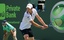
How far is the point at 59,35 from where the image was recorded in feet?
39.7

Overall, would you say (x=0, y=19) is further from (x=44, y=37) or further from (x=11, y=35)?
(x=44, y=37)

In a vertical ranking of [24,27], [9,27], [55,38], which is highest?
[24,27]

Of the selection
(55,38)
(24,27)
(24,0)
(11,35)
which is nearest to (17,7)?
(24,0)

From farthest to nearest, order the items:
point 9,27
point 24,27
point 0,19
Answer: point 0,19, point 9,27, point 24,27

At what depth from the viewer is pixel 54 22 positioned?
39.7 feet

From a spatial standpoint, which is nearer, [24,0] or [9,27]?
[9,27]

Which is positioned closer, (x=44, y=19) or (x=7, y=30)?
(x=7, y=30)

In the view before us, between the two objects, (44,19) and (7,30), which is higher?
(44,19)

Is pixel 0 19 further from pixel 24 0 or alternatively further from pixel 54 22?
pixel 54 22

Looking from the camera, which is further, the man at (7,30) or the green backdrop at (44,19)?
the green backdrop at (44,19)

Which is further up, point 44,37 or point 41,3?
point 41,3

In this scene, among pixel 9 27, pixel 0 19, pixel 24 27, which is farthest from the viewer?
pixel 0 19

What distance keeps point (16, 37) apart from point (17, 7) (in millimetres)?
1336

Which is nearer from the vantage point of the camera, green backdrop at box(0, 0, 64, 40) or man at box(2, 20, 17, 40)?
man at box(2, 20, 17, 40)
